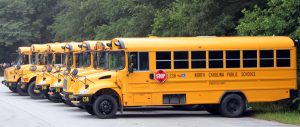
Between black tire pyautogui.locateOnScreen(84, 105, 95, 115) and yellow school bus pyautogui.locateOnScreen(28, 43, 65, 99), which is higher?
yellow school bus pyautogui.locateOnScreen(28, 43, 65, 99)

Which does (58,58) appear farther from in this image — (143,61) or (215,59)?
(215,59)

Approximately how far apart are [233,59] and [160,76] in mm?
2386

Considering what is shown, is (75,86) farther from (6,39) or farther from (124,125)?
(6,39)

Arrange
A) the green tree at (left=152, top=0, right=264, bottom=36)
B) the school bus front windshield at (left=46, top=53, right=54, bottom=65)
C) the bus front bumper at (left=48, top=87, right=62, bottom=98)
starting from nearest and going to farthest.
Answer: the bus front bumper at (left=48, top=87, right=62, bottom=98) < the green tree at (left=152, top=0, right=264, bottom=36) < the school bus front windshield at (left=46, top=53, right=54, bottom=65)

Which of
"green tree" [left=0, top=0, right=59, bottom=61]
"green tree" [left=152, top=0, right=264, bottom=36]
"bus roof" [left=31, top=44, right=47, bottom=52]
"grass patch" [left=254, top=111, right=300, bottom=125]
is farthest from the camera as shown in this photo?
"green tree" [left=0, top=0, right=59, bottom=61]

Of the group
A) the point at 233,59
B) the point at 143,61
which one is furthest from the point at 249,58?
the point at 143,61

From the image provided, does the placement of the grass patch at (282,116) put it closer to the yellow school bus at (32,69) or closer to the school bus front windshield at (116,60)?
the school bus front windshield at (116,60)

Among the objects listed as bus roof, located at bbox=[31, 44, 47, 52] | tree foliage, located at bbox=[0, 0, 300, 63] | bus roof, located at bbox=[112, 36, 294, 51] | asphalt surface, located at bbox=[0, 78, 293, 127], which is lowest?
asphalt surface, located at bbox=[0, 78, 293, 127]

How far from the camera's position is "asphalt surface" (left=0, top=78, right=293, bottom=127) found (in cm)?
1783

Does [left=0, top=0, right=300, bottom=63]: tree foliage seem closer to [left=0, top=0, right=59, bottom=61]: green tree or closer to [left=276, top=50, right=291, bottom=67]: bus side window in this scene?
[left=0, top=0, right=59, bottom=61]: green tree

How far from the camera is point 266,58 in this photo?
66.7 feet

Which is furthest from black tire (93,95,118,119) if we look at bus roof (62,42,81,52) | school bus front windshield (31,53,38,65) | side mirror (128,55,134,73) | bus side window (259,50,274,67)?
school bus front windshield (31,53,38,65)

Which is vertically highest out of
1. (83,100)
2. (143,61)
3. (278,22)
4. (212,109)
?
(278,22)

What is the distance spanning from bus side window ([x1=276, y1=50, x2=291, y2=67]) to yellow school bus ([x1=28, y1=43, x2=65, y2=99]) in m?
9.63
